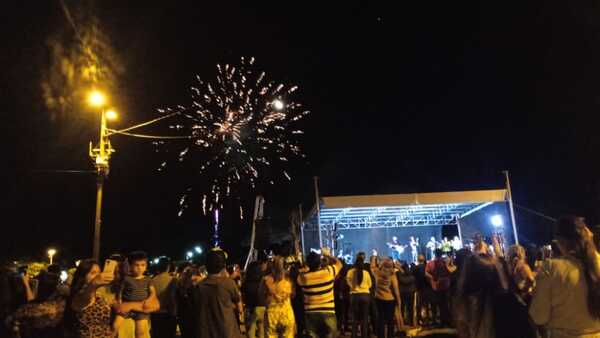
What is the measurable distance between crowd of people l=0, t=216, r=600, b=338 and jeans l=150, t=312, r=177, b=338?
0.06 feet

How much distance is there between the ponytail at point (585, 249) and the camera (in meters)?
3.38

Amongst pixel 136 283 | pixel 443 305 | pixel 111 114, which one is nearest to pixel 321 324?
pixel 136 283

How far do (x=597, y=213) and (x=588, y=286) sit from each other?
38.2 m

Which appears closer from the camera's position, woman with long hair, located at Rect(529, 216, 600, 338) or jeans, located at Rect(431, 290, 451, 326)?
woman with long hair, located at Rect(529, 216, 600, 338)

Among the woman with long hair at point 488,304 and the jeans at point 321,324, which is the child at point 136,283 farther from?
the woman with long hair at point 488,304

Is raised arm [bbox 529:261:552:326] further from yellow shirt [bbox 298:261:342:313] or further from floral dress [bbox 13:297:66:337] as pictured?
floral dress [bbox 13:297:66:337]

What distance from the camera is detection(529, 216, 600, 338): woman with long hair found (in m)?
3.39

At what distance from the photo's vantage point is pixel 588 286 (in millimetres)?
3402

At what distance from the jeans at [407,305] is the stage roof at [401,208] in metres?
7.95

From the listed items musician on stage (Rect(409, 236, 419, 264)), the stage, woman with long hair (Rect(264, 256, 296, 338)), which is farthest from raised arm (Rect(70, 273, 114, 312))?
musician on stage (Rect(409, 236, 419, 264))

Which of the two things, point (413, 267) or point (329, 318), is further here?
point (413, 267)

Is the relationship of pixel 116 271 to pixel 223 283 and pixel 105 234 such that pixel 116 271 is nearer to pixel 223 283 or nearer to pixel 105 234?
pixel 223 283

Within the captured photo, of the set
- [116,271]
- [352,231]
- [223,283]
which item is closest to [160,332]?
[116,271]

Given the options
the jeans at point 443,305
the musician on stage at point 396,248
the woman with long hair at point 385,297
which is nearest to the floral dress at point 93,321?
the woman with long hair at point 385,297
